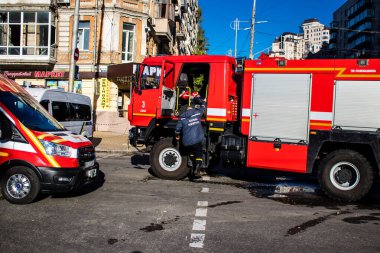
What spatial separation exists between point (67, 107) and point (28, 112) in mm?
6455

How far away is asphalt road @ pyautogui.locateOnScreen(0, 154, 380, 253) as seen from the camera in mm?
4738

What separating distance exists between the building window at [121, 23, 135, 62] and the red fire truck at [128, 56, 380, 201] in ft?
57.3

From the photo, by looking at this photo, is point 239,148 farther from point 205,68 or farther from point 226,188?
point 205,68

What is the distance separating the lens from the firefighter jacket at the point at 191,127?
336 inches

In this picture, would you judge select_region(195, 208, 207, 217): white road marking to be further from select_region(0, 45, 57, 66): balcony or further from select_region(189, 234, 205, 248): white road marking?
select_region(0, 45, 57, 66): balcony

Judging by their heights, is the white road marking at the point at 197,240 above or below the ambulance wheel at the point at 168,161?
below

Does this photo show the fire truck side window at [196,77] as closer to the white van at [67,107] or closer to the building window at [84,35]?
the white van at [67,107]

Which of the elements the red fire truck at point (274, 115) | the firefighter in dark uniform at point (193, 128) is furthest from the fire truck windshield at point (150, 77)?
the firefighter in dark uniform at point (193, 128)

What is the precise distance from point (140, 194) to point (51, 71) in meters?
21.2

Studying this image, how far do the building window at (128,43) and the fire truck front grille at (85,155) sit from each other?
20.0 metres

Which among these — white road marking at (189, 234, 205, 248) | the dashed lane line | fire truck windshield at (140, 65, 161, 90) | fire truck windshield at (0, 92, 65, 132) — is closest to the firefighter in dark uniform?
fire truck windshield at (140, 65, 161, 90)

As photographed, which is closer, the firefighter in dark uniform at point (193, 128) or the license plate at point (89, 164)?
the license plate at point (89, 164)

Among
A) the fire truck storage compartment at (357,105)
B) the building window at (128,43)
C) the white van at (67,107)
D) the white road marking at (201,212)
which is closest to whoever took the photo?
the white road marking at (201,212)

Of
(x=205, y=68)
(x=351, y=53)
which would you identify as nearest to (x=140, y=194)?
(x=205, y=68)
